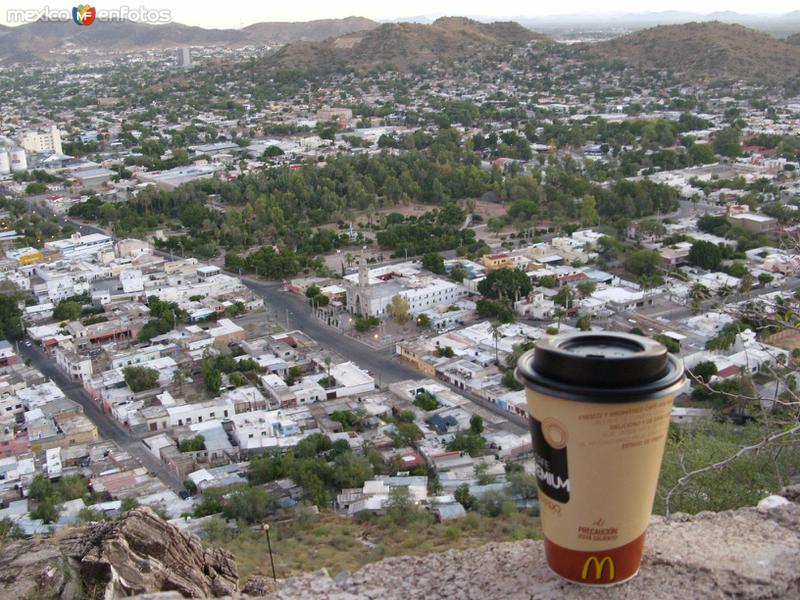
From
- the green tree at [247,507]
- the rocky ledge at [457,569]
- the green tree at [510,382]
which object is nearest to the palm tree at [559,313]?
the green tree at [510,382]

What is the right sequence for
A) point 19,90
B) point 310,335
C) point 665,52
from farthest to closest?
point 19,90
point 665,52
point 310,335

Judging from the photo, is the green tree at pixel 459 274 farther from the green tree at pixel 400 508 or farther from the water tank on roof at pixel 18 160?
the water tank on roof at pixel 18 160

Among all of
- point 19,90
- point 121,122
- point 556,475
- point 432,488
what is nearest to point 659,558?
point 556,475

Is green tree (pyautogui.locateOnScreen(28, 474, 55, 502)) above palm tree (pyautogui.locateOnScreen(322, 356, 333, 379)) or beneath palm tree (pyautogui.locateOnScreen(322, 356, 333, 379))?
above

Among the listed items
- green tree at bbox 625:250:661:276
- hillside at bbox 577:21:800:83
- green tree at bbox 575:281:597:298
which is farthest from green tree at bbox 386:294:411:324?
hillside at bbox 577:21:800:83

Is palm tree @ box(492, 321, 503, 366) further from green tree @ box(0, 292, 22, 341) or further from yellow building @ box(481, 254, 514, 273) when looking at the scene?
green tree @ box(0, 292, 22, 341)

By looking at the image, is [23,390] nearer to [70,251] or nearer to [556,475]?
[70,251]
